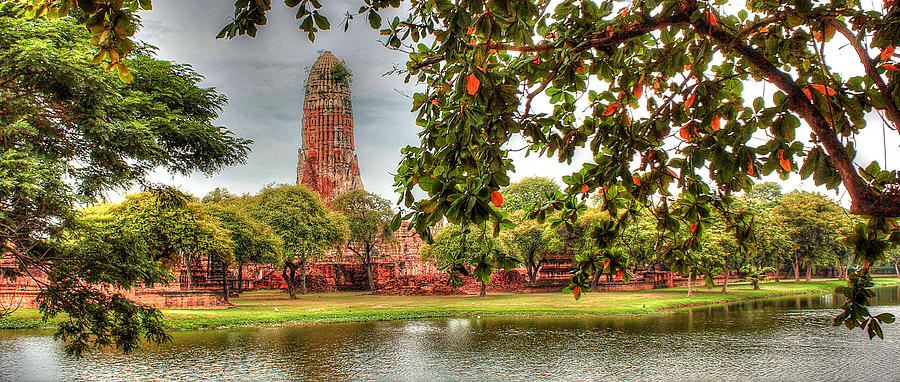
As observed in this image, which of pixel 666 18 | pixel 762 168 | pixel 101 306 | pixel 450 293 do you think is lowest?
pixel 450 293

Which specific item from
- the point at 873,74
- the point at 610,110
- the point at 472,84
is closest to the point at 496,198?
the point at 472,84

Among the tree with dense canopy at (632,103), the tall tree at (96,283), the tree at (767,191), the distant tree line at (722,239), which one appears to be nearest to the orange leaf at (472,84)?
the tree with dense canopy at (632,103)

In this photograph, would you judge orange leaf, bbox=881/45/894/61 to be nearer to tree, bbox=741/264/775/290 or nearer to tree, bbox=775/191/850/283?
tree, bbox=741/264/775/290

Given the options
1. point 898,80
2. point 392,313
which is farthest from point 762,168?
point 392,313

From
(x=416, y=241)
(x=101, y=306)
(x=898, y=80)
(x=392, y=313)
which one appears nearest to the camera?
(x=898, y=80)

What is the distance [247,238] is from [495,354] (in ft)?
52.5

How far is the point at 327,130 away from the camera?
52.8 m

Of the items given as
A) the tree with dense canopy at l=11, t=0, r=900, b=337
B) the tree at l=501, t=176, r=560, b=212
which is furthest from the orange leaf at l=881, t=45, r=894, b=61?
the tree at l=501, t=176, r=560, b=212

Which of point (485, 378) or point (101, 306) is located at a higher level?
point (101, 306)

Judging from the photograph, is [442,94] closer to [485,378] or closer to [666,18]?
[666,18]

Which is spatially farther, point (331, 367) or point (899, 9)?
point (331, 367)

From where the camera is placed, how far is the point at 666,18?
274 cm

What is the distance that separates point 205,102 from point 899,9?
39.8ft

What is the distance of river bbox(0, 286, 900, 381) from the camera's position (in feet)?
29.3
